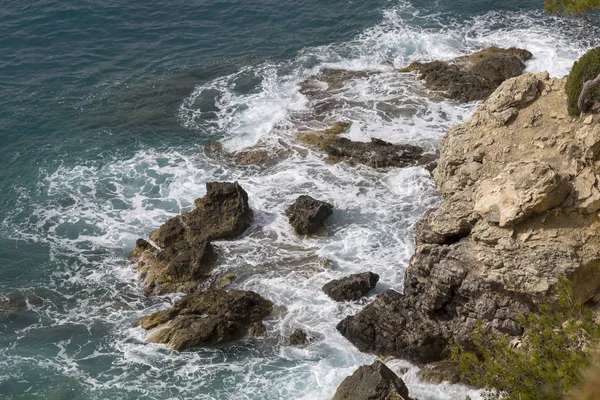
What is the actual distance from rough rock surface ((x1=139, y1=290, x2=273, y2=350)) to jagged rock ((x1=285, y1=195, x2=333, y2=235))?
17.4 ft

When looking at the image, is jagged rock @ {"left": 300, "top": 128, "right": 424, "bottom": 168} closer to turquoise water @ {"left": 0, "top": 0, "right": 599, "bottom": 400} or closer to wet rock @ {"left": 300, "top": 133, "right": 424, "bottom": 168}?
wet rock @ {"left": 300, "top": 133, "right": 424, "bottom": 168}

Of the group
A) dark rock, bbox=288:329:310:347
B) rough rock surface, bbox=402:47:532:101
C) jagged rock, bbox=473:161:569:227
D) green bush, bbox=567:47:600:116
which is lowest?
dark rock, bbox=288:329:310:347

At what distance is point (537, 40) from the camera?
51312 millimetres

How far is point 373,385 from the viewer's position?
82.3 ft

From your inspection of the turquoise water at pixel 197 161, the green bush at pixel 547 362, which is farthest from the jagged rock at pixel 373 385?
the green bush at pixel 547 362

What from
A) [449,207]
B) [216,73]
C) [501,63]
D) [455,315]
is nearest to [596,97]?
[449,207]

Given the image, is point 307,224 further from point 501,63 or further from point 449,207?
point 501,63

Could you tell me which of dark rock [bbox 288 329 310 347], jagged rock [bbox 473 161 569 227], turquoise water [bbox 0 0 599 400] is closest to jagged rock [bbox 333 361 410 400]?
turquoise water [bbox 0 0 599 400]

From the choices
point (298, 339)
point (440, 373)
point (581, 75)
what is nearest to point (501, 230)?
point (440, 373)

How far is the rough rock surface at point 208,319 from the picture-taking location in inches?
1206

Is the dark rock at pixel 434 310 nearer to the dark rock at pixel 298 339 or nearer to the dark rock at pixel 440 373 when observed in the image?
the dark rock at pixel 440 373

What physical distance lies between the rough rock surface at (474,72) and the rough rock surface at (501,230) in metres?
16.8

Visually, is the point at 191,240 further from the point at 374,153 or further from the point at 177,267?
the point at 374,153

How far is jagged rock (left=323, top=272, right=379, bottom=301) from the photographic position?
3197 cm
